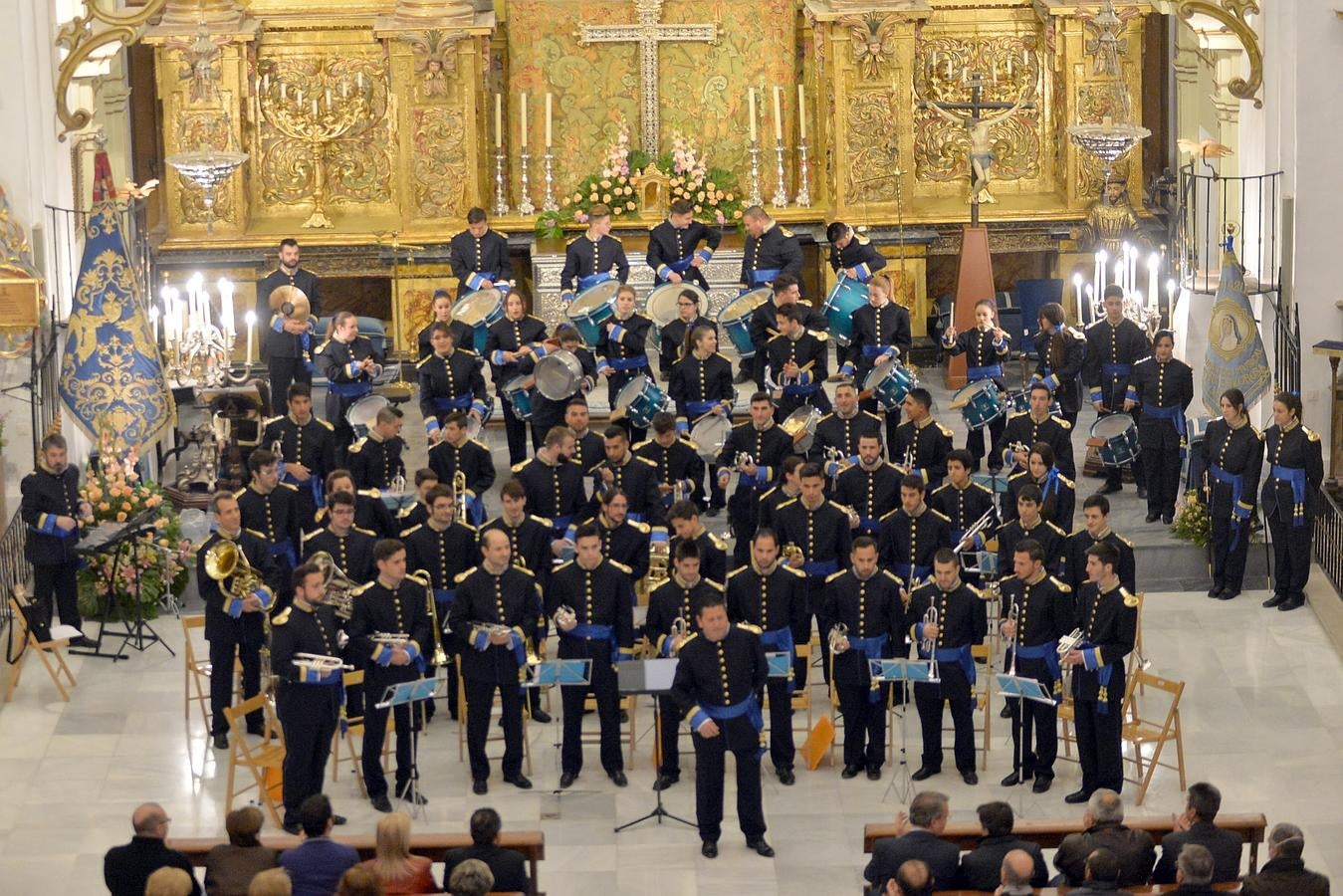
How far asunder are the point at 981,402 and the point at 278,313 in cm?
594

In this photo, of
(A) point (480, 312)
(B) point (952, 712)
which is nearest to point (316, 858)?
(B) point (952, 712)

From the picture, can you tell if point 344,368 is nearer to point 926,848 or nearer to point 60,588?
point 60,588

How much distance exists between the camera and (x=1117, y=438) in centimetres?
2034

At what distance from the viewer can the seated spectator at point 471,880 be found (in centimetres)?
1225

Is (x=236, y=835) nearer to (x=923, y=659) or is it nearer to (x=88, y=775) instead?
(x=88, y=775)

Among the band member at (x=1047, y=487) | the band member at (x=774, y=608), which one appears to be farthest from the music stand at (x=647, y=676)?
the band member at (x=1047, y=487)

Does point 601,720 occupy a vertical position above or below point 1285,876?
above

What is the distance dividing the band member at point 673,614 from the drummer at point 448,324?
493 centimetres

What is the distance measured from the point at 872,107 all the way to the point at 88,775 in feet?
40.4

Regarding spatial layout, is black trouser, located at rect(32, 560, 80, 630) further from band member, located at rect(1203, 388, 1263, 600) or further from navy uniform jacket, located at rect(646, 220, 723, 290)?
band member, located at rect(1203, 388, 1263, 600)

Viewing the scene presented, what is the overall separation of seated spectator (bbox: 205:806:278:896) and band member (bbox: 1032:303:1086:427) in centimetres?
977

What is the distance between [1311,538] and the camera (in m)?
19.6

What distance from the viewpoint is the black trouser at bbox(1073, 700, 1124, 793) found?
1617 centimetres

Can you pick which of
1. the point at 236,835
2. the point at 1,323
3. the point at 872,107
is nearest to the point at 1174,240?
the point at 872,107
